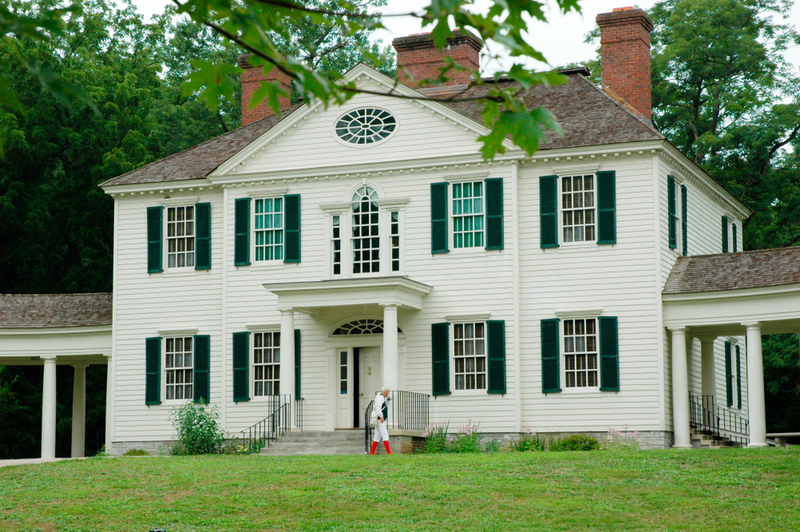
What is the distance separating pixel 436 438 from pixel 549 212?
18.0 ft

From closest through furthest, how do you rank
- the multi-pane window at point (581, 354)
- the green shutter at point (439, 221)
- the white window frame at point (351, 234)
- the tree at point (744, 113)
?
the multi-pane window at point (581, 354), the green shutter at point (439, 221), the white window frame at point (351, 234), the tree at point (744, 113)

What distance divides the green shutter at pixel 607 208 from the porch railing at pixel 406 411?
5.27 meters

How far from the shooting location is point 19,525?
13109 mm

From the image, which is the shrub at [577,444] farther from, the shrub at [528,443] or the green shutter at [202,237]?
the green shutter at [202,237]

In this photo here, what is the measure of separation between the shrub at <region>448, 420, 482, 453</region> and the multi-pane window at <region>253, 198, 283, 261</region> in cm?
600

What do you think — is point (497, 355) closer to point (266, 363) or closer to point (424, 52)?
point (266, 363)

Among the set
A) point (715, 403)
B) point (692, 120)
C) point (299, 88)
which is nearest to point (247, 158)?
A: point (715, 403)

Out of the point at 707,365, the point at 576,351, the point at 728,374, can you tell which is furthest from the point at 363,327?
the point at 728,374

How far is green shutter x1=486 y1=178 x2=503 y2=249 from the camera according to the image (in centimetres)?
2398

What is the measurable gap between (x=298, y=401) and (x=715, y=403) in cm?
1004

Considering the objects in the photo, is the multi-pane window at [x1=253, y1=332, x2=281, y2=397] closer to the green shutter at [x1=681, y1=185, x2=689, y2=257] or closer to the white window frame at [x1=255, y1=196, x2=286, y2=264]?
the white window frame at [x1=255, y1=196, x2=286, y2=264]

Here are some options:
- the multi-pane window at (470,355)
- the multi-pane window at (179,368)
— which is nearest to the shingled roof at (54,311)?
the multi-pane window at (179,368)

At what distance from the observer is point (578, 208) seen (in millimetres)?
23750

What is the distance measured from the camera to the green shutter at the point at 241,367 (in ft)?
84.2
